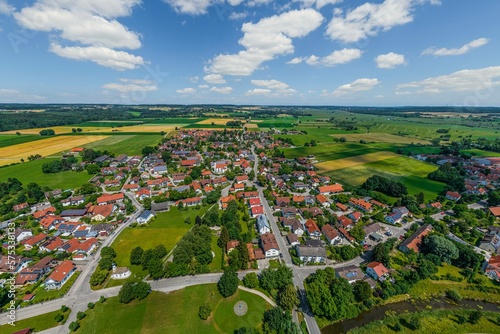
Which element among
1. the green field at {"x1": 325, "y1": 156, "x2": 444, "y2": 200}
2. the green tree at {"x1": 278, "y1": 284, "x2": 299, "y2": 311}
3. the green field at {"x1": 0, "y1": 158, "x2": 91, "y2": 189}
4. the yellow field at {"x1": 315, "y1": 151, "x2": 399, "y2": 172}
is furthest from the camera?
the yellow field at {"x1": 315, "y1": 151, "x2": 399, "y2": 172}

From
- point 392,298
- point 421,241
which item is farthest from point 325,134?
point 392,298

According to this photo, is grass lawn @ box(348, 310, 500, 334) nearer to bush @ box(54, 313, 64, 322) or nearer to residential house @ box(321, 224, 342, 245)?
residential house @ box(321, 224, 342, 245)

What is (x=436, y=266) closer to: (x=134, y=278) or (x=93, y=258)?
(x=134, y=278)

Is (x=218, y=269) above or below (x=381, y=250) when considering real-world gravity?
below

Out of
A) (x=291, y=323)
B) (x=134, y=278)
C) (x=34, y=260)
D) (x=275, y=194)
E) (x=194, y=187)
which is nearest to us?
(x=291, y=323)

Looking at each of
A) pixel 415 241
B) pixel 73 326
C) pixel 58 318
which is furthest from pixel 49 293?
pixel 415 241

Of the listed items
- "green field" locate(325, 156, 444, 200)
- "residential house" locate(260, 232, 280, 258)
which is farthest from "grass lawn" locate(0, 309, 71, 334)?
"green field" locate(325, 156, 444, 200)

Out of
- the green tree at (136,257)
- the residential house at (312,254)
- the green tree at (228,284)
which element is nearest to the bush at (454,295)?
the residential house at (312,254)
